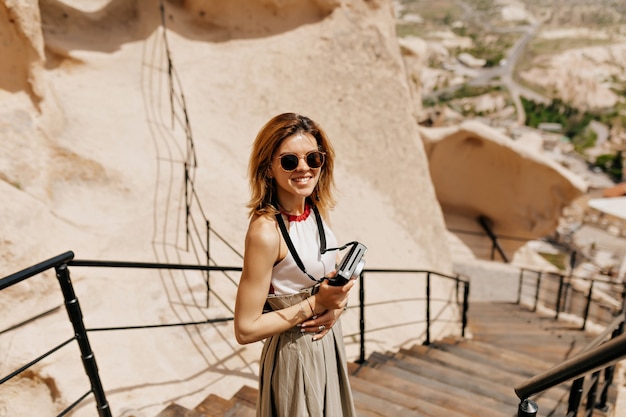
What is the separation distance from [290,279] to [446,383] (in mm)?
2518

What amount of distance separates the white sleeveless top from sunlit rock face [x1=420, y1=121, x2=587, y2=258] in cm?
1271

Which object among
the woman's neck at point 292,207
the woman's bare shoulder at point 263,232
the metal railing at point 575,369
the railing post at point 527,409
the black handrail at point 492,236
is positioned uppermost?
the woman's neck at point 292,207

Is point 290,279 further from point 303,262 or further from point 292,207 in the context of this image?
point 292,207

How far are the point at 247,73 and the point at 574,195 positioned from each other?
10090 millimetres

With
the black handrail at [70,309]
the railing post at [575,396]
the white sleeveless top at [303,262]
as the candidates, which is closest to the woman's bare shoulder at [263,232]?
the white sleeveless top at [303,262]

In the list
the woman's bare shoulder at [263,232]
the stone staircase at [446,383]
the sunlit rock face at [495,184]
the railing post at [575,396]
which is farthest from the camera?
the sunlit rock face at [495,184]

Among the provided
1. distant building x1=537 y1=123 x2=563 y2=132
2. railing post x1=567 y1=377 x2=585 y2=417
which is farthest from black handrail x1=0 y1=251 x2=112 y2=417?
distant building x1=537 y1=123 x2=563 y2=132

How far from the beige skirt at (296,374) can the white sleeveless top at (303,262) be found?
41mm

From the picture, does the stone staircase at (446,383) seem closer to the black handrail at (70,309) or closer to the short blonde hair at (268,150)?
the black handrail at (70,309)

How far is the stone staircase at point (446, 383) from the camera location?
288cm

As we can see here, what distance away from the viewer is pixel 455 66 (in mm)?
86812

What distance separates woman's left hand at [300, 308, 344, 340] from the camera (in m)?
1.71

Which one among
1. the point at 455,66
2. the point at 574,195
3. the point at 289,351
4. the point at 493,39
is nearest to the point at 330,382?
the point at 289,351

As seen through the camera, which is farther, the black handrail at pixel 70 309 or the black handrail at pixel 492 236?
the black handrail at pixel 492 236
